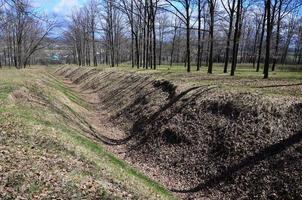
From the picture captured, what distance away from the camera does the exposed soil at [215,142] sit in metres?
9.38

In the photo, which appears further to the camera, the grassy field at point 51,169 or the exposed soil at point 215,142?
the exposed soil at point 215,142

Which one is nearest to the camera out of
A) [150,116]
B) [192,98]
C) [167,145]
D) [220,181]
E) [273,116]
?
[220,181]

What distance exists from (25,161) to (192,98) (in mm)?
9654

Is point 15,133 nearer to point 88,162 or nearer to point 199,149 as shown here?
point 88,162

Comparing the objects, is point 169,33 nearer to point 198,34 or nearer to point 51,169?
point 198,34

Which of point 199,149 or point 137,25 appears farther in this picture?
point 137,25

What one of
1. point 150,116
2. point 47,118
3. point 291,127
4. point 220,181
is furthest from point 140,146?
point 291,127

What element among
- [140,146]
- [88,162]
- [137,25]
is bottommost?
[140,146]

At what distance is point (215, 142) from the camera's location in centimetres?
1208

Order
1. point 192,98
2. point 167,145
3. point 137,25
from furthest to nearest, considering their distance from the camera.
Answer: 1. point 137,25
2. point 192,98
3. point 167,145

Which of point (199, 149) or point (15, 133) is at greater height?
point (15, 133)

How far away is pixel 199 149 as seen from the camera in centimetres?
1231

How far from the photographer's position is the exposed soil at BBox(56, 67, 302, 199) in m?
9.38

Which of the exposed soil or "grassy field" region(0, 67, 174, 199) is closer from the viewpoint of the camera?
"grassy field" region(0, 67, 174, 199)
